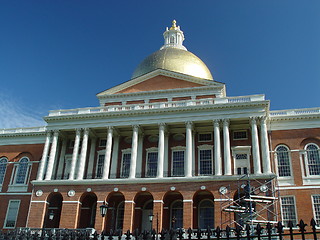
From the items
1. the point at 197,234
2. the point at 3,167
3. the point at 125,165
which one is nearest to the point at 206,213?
the point at 125,165

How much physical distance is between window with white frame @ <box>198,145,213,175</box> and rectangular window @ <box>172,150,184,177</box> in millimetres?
1946

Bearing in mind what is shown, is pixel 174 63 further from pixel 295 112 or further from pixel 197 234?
pixel 197 234

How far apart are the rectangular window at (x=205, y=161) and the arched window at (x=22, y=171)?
71.7 ft

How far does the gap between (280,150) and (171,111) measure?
477 inches

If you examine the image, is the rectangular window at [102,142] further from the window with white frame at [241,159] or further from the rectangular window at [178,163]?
the window with white frame at [241,159]

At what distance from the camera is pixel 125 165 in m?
40.1

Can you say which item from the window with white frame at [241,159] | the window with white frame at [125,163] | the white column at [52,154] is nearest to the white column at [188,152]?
the window with white frame at [241,159]

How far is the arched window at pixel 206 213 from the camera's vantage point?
36.4m

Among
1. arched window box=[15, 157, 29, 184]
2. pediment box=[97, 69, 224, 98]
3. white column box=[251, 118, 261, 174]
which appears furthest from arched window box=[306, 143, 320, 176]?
arched window box=[15, 157, 29, 184]

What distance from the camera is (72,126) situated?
40.7 metres

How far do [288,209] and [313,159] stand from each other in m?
5.81

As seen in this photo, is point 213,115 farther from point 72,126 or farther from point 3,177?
point 3,177

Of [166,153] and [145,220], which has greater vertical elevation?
[166,153]

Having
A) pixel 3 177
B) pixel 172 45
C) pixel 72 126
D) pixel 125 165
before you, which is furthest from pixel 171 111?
pixel 3 177
